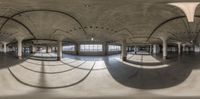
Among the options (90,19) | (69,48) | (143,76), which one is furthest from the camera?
(143,76)

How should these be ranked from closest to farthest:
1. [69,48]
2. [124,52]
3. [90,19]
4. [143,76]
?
[69,48]
[90,19]
[124,52]
[143,76]

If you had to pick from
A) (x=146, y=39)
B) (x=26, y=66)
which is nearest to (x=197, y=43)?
(x=146, y=39)

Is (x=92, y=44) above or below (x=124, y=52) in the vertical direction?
above

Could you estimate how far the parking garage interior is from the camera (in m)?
2.99

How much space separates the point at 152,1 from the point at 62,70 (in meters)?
2.25

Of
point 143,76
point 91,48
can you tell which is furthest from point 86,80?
point 143,76

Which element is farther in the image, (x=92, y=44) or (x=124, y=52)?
(x=124, y=52)

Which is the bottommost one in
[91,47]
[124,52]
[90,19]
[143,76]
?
[143,76]

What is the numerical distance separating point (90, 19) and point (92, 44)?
1.70 ft

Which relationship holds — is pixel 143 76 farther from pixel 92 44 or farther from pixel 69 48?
pixel 69 48

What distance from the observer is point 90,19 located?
10.4 ft

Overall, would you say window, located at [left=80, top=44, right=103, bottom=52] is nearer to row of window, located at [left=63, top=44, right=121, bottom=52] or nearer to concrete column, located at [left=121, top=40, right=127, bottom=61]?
row of window, located at [left=63, top=44, right=121, bottom=52]

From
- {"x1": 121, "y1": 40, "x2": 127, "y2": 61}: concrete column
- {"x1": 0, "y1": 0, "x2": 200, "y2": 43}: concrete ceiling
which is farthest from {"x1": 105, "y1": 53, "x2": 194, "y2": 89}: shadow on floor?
{"x1": 0, "y1": 0, "x2": 200, "y2": 43}: concrete ceiling

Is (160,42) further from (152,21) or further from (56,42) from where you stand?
(56,42)
